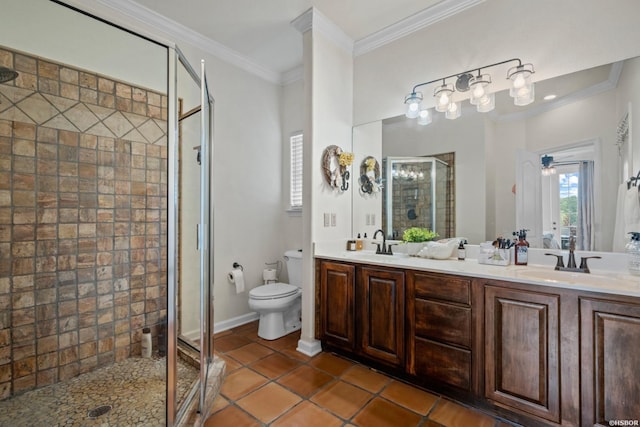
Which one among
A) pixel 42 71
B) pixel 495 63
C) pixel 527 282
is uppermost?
pixel 495 63

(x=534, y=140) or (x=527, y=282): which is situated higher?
(x=534, y=140)

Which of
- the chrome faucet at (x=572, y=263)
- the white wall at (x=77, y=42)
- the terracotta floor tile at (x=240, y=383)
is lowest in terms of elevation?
the terracotta floor tile at (x=240, y=383)

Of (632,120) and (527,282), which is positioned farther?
(632,120)

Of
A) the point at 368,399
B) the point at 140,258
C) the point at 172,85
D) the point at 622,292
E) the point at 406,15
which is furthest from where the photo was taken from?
the point at 406,15

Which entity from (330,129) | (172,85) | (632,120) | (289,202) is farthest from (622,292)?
(289,202)

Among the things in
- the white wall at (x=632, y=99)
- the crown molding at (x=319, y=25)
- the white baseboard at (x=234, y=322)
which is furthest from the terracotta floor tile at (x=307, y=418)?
the crown molding at (x=319, y=25)

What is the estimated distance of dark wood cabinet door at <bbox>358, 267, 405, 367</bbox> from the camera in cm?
200

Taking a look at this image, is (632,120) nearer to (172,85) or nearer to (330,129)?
(330,129)

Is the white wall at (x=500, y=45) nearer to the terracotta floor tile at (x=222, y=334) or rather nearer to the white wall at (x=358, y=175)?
the white wall at (x=358, y=175)

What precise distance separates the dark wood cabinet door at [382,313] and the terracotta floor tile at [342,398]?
0.29 meters

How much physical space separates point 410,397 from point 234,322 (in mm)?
1848

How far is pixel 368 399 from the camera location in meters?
1.84

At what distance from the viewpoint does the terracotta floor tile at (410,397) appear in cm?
176

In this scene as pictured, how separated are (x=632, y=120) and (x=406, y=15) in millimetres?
1716
